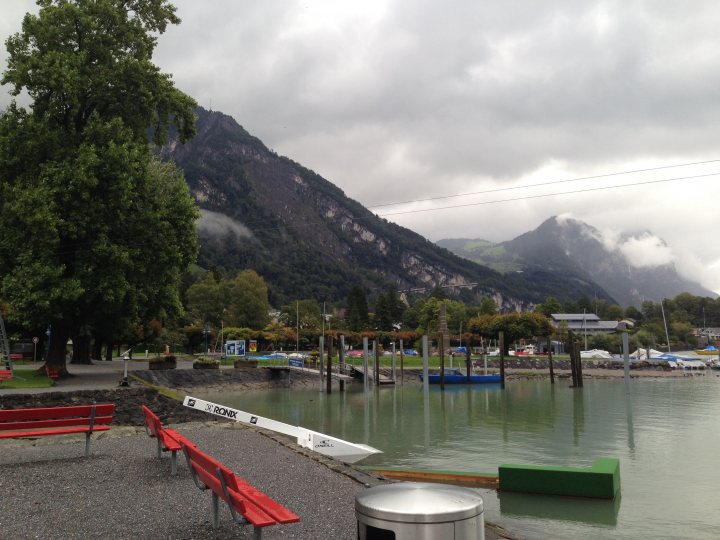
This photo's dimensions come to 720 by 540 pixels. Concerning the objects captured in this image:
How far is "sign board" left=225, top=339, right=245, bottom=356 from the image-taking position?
68.3 m

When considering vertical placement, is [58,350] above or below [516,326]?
below

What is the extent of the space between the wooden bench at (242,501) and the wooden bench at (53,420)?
4993 millimetres

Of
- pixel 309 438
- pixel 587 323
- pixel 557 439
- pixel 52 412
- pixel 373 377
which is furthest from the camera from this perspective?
pixel 587 323

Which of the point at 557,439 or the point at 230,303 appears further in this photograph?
the point at 230,303

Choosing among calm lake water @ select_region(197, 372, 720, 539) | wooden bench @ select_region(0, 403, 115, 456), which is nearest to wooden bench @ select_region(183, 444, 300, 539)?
wooden bench @ select_region(0, 403, 115, 456)

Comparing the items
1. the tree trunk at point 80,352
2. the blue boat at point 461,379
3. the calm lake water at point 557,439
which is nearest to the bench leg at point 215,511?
the calm lake water at point 557,439

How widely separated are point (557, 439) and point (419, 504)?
20.7 meters

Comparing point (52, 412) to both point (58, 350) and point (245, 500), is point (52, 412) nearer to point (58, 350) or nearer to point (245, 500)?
point (245, 500)

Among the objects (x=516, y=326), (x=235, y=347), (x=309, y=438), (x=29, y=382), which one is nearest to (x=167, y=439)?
(x=309, y=438)

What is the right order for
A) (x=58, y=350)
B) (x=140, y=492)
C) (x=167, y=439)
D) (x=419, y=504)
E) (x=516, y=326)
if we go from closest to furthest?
(x=419, y=504)
(x=140, y=492)
(x=167, y=439)
(x=58, y=350)
(x=516, y=326)

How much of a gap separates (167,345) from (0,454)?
58.2 meters

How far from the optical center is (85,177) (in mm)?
24016

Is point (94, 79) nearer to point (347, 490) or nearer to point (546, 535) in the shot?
point (347, 490)

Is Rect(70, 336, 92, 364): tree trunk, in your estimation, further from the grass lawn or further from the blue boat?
the blue boat
